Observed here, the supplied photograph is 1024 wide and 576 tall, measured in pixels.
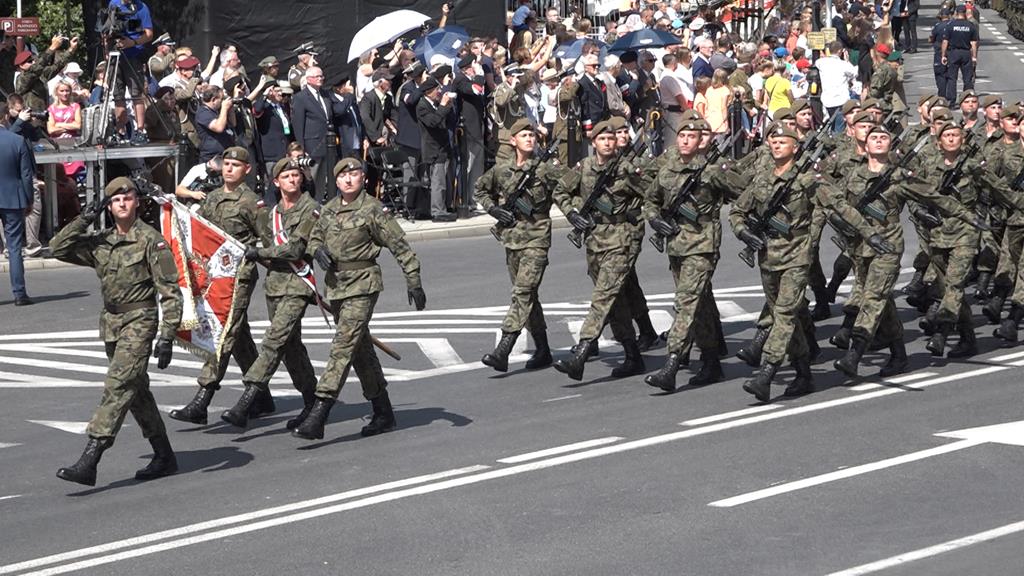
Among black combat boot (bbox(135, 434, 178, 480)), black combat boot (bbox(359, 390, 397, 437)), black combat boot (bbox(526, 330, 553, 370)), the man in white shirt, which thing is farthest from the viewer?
the man in white shirt

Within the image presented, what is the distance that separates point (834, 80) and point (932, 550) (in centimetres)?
2036

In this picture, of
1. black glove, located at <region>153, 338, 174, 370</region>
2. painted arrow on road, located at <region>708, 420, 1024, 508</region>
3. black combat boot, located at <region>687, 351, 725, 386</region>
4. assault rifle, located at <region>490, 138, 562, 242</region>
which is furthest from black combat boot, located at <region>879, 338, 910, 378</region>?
black glove, located at <region>153, 338, 174, 370</region>

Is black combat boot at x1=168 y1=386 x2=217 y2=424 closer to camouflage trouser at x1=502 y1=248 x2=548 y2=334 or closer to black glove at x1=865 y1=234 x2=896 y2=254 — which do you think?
camouflage trouser at x1=502 y1=248 x2=548 y2=334

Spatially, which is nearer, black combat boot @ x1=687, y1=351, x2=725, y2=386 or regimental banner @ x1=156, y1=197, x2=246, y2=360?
regimental banner @ x1=156, y1=197, x2=246, y2=360

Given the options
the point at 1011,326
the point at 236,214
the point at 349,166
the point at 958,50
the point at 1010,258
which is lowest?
the point at 958,50

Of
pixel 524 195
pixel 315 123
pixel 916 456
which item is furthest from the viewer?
pixel 315 123

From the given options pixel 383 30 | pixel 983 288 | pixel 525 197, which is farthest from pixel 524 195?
pixel 383 30

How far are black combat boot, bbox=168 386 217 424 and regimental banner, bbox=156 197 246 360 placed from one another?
0.33m

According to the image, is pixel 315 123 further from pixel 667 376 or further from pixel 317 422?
pixel 317 422

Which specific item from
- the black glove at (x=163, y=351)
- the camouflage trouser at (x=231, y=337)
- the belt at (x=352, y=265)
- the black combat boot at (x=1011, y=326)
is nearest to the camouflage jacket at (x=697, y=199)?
the belt at (x=352, y=265)

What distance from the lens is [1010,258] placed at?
15.5 metres

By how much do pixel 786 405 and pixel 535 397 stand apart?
6.08 feet

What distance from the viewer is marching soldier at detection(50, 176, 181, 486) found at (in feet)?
36.6

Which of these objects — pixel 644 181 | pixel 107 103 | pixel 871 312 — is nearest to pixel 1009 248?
pixel 871 312
